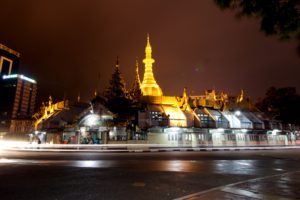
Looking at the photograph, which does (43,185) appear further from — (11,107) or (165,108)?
(11,107)

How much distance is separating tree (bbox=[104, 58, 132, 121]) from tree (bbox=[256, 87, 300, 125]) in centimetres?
3548

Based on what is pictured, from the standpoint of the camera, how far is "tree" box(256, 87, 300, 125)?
5903 centimetres

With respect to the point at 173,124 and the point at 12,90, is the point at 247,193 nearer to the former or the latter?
the point at 173,124

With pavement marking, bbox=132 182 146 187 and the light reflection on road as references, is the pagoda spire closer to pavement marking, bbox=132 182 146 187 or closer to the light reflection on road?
the light reflection on road

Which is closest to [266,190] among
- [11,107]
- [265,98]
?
[265,98]

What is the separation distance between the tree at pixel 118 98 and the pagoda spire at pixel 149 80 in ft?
48.2

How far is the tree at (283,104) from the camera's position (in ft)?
194

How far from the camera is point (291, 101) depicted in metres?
60.8

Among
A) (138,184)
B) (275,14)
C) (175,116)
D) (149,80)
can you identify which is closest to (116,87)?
(175,116)

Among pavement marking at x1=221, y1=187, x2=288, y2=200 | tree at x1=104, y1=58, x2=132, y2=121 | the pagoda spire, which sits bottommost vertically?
pavement marking at x1=221, y1=187, x2=288, y2=200

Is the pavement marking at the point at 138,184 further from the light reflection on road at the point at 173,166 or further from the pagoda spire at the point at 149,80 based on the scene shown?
the pagoda spire at the point at 149,80

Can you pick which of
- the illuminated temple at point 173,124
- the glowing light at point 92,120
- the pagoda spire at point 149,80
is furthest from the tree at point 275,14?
the pagoda spire at point 149,80

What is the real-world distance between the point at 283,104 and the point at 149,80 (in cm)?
3462

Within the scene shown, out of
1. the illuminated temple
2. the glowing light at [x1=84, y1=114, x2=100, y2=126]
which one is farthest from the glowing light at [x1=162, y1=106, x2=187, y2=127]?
the glowing light at [x1=84, y1=114, x2=100, y2=126]
